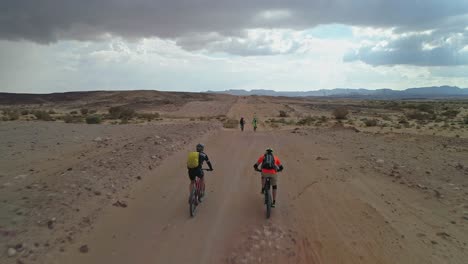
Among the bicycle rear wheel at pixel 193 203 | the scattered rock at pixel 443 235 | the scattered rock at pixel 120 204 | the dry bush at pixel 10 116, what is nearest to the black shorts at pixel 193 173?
the bicycle rear wheel at pixel 193 203

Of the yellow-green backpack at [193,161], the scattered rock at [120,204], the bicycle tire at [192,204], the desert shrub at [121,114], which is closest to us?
the bicycle tire at [192,204]

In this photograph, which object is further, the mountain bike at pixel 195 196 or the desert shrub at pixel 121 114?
the desert shrub at pixel 121 114

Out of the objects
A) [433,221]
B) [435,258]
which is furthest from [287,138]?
[435,258]

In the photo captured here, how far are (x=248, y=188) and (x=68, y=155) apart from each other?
10140mm

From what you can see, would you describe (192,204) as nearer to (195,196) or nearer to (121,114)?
(195,196)

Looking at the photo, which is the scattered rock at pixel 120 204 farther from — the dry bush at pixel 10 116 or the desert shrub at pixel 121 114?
the desert shrub at pixel 121 114

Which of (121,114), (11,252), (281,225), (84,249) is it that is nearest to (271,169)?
(281,225)

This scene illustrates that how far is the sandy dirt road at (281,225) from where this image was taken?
6938mm

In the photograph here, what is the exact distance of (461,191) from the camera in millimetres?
10961

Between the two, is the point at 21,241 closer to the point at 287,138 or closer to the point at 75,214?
the point at 75,214

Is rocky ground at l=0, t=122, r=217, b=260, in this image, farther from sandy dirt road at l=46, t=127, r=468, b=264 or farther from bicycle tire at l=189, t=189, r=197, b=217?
bicycle tire at l=189, t=189, r=197, b=217

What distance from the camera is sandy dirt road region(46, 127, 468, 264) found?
273 inches

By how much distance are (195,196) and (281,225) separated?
2250 millimetres

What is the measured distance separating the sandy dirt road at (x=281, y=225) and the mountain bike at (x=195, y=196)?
20cm
